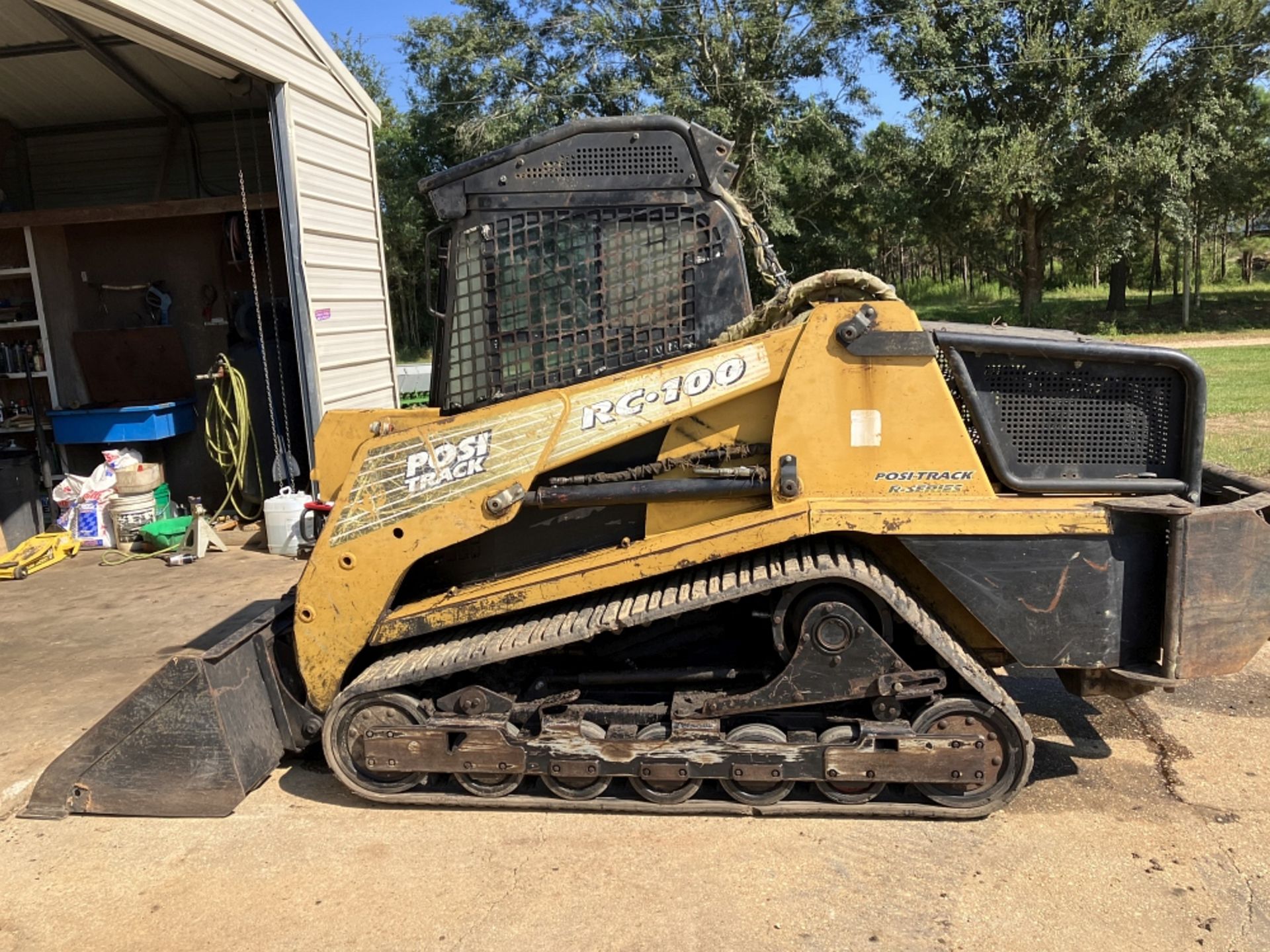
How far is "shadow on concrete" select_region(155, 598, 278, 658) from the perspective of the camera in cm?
576

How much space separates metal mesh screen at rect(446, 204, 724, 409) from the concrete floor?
1728 mm

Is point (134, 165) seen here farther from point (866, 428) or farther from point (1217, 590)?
point (1217, 590)

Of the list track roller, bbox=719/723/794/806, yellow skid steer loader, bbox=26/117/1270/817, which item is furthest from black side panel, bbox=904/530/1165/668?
track roller, bbox=719/723/794/806

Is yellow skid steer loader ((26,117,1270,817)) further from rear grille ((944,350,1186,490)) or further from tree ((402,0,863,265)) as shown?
tree ((402,0,863,265))

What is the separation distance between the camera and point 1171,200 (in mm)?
24203

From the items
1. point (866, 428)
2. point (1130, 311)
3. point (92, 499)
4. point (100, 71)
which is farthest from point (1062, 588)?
point (1130, 311)

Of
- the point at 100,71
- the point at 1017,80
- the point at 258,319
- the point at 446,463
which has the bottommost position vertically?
the point at 446,463

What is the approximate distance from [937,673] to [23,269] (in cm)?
941

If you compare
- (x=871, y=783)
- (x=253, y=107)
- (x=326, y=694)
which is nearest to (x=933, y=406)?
(x=871, y=783)

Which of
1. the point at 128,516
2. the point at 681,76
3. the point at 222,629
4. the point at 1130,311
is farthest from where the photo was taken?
the point at 1130,311

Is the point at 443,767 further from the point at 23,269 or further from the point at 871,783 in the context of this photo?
the point at 23,269

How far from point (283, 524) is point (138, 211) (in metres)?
3.15

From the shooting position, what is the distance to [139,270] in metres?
9.73

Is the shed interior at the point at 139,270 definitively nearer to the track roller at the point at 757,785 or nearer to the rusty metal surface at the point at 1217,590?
the track roller at the point at 757,785
